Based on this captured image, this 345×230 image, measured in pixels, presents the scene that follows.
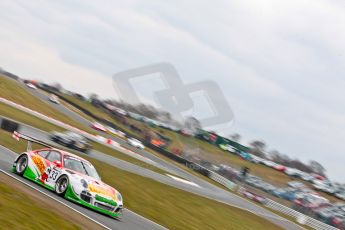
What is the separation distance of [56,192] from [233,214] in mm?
15059

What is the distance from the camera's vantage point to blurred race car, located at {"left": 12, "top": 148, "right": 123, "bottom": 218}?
13141 millimetres

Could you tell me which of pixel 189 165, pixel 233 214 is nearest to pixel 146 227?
pixel 233 214

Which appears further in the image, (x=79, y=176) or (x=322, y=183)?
(x=322, y=183)

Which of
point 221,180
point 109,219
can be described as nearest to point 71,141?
point 109,219

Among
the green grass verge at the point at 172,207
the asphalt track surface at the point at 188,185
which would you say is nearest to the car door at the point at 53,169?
the green grass verge at the point at 172,207

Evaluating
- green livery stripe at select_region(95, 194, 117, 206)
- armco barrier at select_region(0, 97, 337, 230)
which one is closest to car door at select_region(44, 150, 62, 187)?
green livery stripe at select_region(95, 194, 117, 206)

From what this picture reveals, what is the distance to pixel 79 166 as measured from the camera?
46.5 ft

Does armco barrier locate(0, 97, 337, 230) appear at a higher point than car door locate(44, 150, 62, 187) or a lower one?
higher

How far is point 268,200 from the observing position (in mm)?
40562

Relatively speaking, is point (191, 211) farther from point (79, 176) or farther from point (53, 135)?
point (53, 135)

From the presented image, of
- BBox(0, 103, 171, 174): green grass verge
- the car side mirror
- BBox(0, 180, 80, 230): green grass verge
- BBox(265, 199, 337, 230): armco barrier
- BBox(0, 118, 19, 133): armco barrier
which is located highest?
BBox(265, 199, 337, 230): armco barrier

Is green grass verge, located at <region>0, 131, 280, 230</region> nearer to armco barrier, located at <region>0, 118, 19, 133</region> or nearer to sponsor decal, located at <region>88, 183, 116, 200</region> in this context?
armco barrier, located at <region>0, 118, 19, 133</region>

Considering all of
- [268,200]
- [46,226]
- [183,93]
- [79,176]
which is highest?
[183,93]

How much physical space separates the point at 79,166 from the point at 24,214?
4776 millimetres
